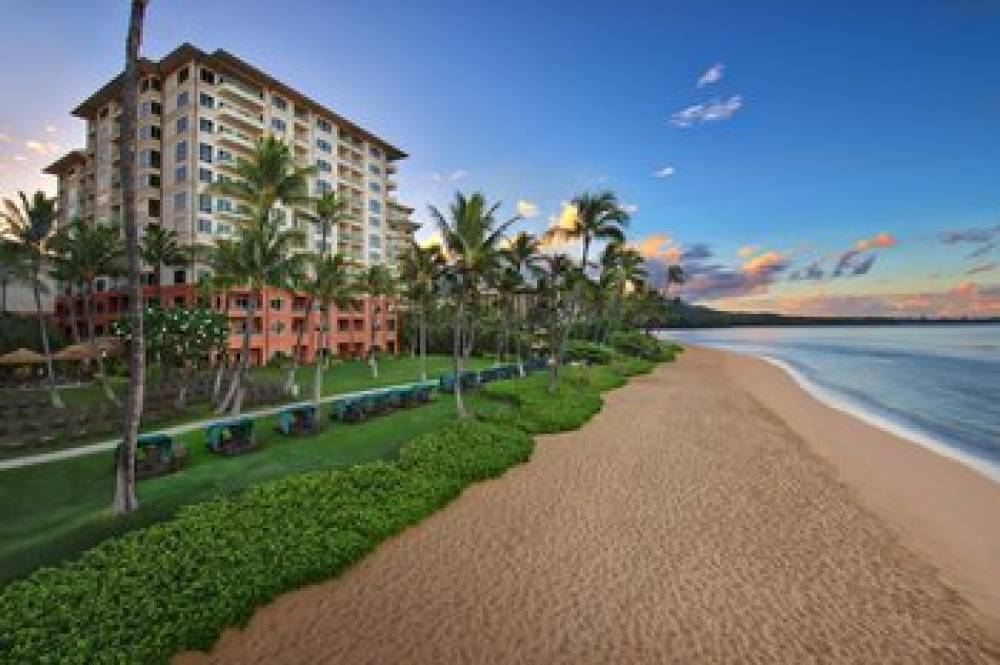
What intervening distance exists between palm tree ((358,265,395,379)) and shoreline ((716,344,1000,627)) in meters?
26.7

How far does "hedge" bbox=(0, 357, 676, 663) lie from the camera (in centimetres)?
689

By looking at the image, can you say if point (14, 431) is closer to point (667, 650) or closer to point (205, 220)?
point (667, 650)

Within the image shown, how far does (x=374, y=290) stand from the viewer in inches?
1789

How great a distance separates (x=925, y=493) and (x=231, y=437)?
887 inches

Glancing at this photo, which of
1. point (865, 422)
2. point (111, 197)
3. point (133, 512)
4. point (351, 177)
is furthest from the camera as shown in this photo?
point (351, 177)

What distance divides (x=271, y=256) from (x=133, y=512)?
13.4 metres

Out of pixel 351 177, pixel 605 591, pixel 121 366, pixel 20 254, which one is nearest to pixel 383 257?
pixel 351 177

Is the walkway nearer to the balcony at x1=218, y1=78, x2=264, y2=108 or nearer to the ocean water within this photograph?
the ocean water

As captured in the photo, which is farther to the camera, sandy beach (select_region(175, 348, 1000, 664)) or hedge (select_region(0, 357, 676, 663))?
sandy beach (select_region(175, 348, 1000, 664))

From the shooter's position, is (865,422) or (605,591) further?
(865,422)

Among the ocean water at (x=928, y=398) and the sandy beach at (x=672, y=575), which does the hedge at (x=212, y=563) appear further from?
the ocean water at (x=928, y=398)

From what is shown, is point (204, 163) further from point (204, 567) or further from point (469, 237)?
point (204, 567)

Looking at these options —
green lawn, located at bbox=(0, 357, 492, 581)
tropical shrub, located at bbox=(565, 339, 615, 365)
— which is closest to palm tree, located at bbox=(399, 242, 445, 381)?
green lawn, located at bbox=(0, 357, 492, 581)

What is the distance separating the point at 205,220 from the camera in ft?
151
